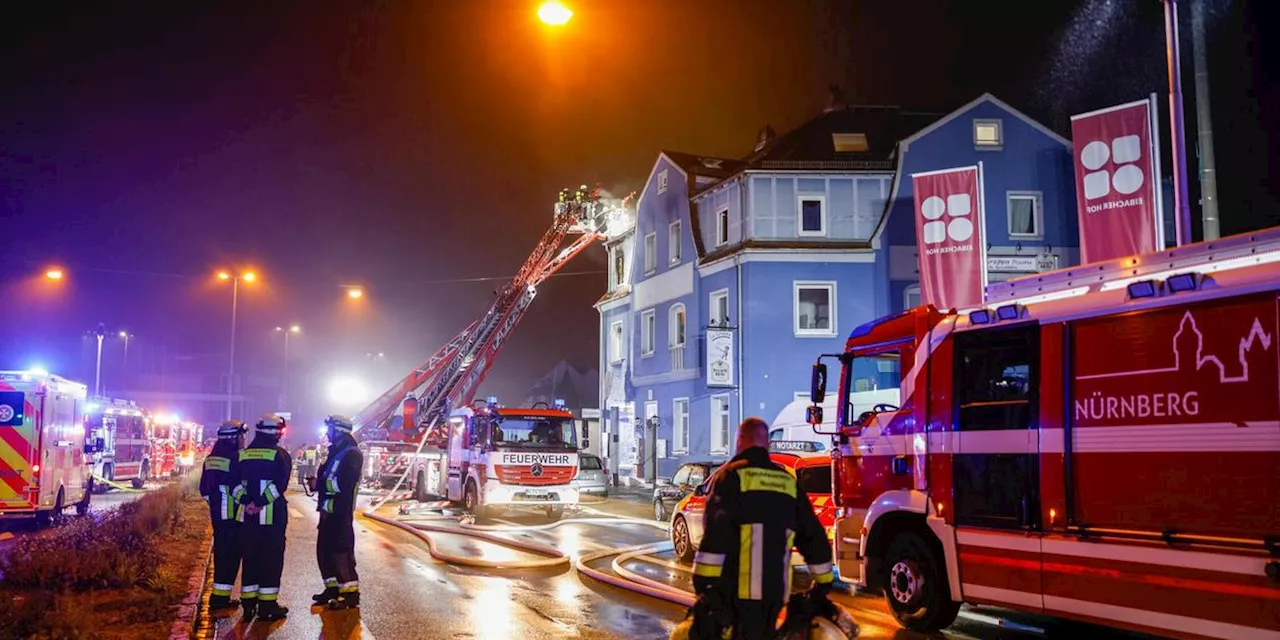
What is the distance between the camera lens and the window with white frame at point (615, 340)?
119 ft

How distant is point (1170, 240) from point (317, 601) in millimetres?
26582

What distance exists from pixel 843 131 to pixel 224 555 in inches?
981

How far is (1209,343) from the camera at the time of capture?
672 cm

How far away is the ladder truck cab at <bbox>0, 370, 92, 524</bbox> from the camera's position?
16.9 meters

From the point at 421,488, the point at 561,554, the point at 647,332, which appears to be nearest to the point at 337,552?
the point at 561,554

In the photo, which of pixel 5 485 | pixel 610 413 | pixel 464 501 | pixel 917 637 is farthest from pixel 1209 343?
pixel 610 413

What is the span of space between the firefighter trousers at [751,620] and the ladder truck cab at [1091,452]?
3.47 m

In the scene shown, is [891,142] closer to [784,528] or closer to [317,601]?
[317,601]

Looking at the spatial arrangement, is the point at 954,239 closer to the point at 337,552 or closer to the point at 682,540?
the point at 682,540

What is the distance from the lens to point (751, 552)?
4.95 metres

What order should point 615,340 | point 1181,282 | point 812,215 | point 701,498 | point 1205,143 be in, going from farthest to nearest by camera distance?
point 615,340 < point 812,215 < point 701,498 < point 1205,143 < point 1181,282

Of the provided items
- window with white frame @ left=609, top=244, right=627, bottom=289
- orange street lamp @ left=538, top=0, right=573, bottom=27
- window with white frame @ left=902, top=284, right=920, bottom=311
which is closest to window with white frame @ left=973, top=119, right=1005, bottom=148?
window with white frame @ left=902, top=284, right=920, bottom=311

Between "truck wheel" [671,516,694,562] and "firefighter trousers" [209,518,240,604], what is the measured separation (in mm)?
6277

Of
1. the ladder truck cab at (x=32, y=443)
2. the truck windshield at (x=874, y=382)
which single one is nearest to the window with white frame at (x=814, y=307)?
the truck windshield at (x=874, y=382)
